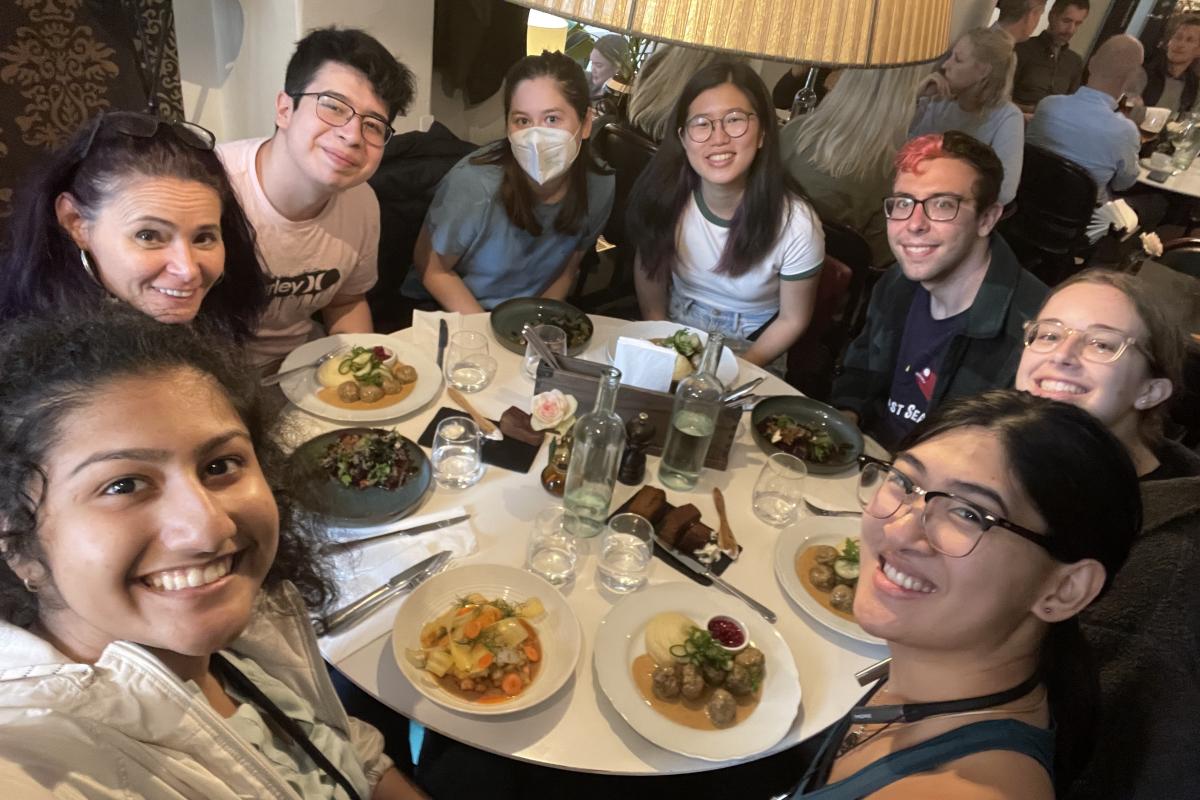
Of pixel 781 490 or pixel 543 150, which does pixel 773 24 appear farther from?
pixel 543 150

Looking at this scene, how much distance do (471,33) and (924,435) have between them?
3.03 m

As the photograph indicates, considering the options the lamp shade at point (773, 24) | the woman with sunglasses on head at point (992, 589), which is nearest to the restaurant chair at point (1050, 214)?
the woman with sunglasses on head at point (992, 589)

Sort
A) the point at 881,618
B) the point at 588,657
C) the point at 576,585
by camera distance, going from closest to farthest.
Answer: the point at 881,618
the point at 588,657
the point at 576,585

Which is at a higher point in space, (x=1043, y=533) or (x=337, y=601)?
(x=1043, y=533)

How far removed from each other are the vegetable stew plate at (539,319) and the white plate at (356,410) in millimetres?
271

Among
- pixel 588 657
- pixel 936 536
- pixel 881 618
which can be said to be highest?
pixel 936 536

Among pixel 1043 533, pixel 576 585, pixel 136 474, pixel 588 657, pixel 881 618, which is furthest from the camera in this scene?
pixel 576 585

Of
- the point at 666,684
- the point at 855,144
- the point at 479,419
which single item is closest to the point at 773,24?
the point at 666,684

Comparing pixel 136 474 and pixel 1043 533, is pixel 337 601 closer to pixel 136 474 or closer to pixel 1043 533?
pixel 136 474

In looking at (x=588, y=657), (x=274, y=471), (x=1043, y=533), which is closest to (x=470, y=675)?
(x=588, y=657)

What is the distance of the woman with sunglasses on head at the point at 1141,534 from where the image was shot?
3.05 ft

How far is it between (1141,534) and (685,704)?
2.55 feet

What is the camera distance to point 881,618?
1.05 m

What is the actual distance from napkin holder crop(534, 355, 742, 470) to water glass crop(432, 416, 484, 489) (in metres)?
0.22
